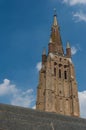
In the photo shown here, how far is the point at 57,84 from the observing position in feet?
248

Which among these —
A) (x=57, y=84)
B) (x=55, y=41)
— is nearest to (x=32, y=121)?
(x=57, y=84)

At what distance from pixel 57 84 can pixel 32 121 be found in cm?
3427

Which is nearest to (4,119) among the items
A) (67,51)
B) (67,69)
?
(67,69)

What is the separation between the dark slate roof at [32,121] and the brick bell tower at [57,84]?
21859 mm

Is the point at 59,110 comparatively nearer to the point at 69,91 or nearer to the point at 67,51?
the point at 69,91

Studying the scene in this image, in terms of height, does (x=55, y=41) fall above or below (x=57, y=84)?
above

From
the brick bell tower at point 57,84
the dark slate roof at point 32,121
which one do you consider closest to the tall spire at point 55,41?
the brick bell tower at point 57,84

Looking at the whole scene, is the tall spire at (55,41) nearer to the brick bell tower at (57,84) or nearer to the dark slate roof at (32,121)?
the brick bell tower at (57,84)

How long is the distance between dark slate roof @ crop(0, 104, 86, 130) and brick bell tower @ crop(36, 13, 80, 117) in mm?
21859

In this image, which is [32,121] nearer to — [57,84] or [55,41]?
[57,84]

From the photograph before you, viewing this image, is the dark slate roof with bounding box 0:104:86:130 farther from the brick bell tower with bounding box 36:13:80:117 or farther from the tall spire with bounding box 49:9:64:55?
the tall spire with bounding box 49:9:64:55

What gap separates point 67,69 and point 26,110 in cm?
3609

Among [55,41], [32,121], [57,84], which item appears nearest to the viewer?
[32,121]

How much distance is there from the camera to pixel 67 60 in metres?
81.9
